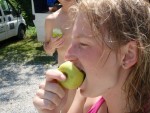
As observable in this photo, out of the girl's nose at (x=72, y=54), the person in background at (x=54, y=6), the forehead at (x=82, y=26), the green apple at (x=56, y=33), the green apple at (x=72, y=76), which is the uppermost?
the forehead at (x=82, y=26)

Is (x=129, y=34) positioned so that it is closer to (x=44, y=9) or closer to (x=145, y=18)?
(x=145, y=18)

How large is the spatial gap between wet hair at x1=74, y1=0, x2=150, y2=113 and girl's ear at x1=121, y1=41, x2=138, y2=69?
0.06ft

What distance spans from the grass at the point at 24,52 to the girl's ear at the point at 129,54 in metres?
7.45

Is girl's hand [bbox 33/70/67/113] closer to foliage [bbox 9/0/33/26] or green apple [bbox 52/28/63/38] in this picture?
green apple [bbox 52/28/63/38]

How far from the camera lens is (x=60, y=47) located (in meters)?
3.37

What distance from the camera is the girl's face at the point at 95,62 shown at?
4.89 feet

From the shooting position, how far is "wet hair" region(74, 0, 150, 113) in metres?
1.45

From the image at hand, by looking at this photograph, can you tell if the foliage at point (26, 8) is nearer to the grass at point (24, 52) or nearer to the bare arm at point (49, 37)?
the grass at point (24, 52)

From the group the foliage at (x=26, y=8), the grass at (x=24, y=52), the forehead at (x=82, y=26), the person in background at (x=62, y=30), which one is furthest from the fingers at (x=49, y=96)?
the foliage at (x=26, y=8)

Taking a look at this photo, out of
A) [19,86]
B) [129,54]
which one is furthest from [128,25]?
[19,86]

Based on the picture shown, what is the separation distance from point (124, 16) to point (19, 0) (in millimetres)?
14717

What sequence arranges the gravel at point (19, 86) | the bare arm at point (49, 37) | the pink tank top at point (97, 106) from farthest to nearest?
the gravel at point (19, 86)
the bare arm at point (49, 37)
the pink tank top at point (97, 106)

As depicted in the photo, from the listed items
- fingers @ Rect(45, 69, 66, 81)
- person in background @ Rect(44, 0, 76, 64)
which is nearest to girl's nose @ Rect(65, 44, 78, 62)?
fingers @ Rect(45, 69, 66, 81)

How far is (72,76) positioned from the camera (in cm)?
158
